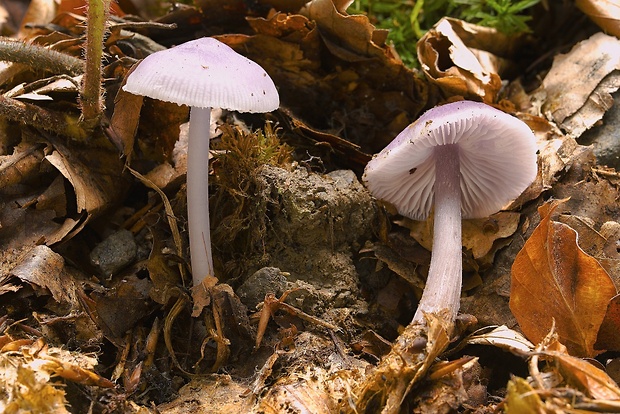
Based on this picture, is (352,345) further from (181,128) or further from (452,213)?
(181,128)

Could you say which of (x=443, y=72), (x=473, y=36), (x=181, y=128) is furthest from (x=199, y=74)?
(x=473, y=36)

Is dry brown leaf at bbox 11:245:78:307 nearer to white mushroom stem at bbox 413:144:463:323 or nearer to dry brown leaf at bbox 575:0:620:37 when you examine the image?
white mushroom stem at bbox 413:144:463:323

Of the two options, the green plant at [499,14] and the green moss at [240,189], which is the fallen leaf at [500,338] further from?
the green plant at [499,14]

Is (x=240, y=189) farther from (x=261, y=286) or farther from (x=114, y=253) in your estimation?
(x=114, y=253)

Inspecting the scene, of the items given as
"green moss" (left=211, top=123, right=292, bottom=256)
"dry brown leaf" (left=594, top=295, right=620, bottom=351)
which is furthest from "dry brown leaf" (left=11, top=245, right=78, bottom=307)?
"dry brown leaf" (left=594, top=295, right=620, bottom=351)

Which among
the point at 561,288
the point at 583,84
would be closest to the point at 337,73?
the point at 583,84

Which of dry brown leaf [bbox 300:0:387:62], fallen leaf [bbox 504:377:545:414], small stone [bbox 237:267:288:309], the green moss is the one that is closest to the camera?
fallen leaf [bbox 504:377:545:414]
